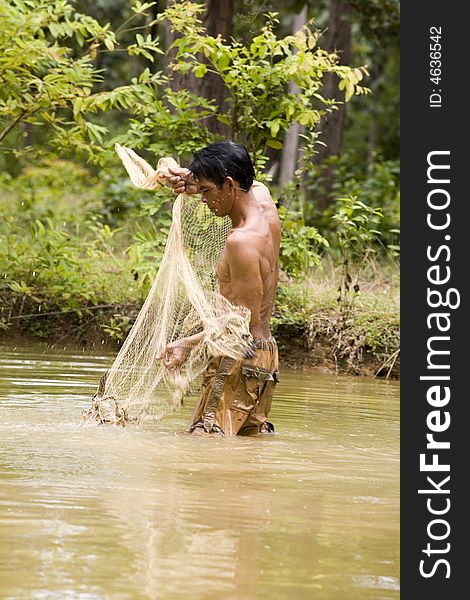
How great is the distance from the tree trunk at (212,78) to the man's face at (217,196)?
4.78m

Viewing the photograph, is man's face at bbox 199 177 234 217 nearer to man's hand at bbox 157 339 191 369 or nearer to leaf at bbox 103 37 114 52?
man's hand at bbox 157 339 191 369

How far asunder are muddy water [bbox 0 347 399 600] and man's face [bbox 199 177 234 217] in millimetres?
1353

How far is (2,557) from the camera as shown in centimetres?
396

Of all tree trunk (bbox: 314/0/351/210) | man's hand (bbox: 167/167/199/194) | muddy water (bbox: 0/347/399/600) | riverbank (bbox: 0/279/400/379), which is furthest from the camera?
tree trunk (bbox: 314/0/351/210)

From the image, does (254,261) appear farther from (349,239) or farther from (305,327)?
(349,239)

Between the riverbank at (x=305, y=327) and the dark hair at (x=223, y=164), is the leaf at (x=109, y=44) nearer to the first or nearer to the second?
the riverbank at (x=305, y=327)

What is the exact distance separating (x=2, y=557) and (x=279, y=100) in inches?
277

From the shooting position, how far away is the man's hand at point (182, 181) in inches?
267

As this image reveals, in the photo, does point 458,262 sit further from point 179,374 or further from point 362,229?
point 362,229

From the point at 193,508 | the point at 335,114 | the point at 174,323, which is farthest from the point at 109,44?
the point at 335,114

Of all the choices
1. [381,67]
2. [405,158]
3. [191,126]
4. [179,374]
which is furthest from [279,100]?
[381,67]

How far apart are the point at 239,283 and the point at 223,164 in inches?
27.6

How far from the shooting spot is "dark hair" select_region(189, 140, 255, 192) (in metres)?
6.54

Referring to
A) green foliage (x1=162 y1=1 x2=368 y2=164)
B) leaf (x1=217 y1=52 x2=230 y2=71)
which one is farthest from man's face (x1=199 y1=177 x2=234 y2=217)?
leaf (x1=217 y1=52 x2=230 y2=71)
